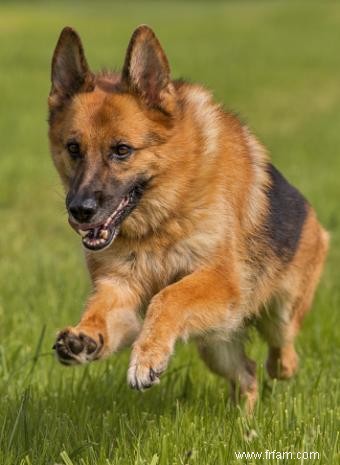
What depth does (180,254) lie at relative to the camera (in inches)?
183

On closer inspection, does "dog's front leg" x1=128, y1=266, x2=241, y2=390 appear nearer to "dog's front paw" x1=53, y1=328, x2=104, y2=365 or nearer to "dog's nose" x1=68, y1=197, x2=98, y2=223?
"dog's front paw" x1=53, y1=328, x2=104, y2=365

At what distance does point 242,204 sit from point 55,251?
461 cm

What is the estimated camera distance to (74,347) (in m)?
3.94

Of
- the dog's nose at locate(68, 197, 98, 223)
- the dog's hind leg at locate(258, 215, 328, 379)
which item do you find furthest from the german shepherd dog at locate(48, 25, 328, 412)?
the dog's hind leg at locate(258, 215, 328, 379)

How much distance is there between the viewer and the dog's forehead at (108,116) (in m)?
4.46

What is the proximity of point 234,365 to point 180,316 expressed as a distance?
1.22 m

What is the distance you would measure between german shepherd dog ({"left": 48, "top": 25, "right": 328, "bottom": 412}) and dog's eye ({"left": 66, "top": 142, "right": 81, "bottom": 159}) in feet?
0.03

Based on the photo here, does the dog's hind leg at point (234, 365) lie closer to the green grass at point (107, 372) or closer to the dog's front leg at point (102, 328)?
the green grass at point (107, 372)

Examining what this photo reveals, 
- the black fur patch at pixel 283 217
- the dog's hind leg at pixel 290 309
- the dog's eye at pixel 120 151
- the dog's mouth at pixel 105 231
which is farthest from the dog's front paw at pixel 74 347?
the dog's hind leg at pixel 290 309

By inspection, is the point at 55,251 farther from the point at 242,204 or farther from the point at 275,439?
the point at 275,439

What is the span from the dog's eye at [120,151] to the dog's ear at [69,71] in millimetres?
473

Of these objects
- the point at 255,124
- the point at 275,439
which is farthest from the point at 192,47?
the point at 275,439

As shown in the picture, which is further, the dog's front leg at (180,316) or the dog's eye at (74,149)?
the dog's eye at (74,149)

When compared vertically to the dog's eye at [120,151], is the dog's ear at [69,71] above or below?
above
